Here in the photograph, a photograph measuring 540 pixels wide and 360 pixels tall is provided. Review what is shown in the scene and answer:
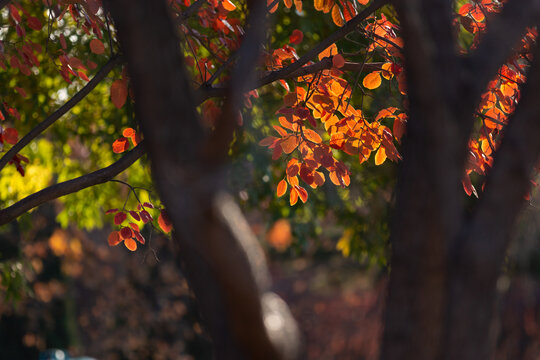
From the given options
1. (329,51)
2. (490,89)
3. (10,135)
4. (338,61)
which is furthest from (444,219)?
(10,135)

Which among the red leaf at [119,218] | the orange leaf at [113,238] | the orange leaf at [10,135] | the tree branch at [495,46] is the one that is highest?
the tree branch at [495,46]

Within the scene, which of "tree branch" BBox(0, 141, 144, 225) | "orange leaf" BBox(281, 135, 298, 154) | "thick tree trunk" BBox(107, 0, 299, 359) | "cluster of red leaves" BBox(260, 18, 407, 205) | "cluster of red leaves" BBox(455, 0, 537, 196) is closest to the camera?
"thick tree trunk" BBox(107, 0, 299, 359)

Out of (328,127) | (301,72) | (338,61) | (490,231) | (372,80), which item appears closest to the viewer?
(490,231)

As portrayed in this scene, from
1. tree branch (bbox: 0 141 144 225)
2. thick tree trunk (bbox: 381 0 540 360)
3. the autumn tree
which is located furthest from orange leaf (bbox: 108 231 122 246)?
thick tree trunk (bbox: 381 0 540 360)

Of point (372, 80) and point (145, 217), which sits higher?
point (372, 80)

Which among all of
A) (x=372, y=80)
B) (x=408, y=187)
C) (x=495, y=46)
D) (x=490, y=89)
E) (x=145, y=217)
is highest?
(x=495, y=46)

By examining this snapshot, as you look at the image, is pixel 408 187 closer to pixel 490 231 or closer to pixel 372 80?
pixel 490 231

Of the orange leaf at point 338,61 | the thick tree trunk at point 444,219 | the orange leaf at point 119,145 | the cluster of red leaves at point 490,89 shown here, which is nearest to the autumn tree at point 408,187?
the thick tree trunk at point 444,219

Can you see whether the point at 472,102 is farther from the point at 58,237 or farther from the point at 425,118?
the point at 58,237

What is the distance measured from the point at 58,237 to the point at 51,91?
8761 mm

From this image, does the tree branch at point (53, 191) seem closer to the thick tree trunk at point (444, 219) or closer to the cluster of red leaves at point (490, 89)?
the thick tree trunk at point (444, 219)

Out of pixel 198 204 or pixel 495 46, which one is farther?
pixel 495 46

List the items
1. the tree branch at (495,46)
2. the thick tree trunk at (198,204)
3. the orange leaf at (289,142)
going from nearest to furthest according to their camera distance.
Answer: the thick tree trunk at (198,204), the tree branch at (495,46), the orange leaf at (289,142)

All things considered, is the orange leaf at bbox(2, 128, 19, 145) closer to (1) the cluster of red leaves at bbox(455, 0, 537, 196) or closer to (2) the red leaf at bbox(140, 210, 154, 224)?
(2) the red leaf at bbox(140, 210, 154, 224)
